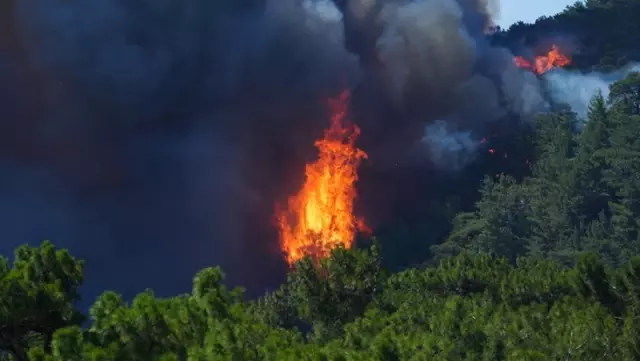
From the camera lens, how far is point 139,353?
565 inches

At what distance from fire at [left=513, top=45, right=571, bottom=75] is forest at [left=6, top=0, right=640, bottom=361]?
1034 inches

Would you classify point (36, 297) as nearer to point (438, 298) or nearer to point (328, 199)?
point (438, 298)

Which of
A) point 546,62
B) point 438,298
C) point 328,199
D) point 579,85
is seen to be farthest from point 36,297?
point 546,62

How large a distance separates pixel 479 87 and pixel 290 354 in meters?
56.1

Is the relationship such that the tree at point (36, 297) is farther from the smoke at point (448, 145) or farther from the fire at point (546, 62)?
the fire at point (546, 62)

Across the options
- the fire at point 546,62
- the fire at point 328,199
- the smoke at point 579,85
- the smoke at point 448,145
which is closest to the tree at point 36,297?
the fire at point 328,199

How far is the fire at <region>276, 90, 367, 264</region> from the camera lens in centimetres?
5878

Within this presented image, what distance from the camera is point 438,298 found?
29828 millimetres

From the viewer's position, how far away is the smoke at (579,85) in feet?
297

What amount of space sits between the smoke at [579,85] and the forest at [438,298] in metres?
17.6

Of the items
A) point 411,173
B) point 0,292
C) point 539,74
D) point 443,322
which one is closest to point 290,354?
point 0,292

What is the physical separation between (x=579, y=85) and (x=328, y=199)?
42538 mm

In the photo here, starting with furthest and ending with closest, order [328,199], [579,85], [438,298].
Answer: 1. [579,85]
2. [328,199]
3. [438,298]

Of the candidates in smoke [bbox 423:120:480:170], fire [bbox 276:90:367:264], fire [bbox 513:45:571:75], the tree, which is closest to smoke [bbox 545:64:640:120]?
fire [bbox 513:45:571:75]
